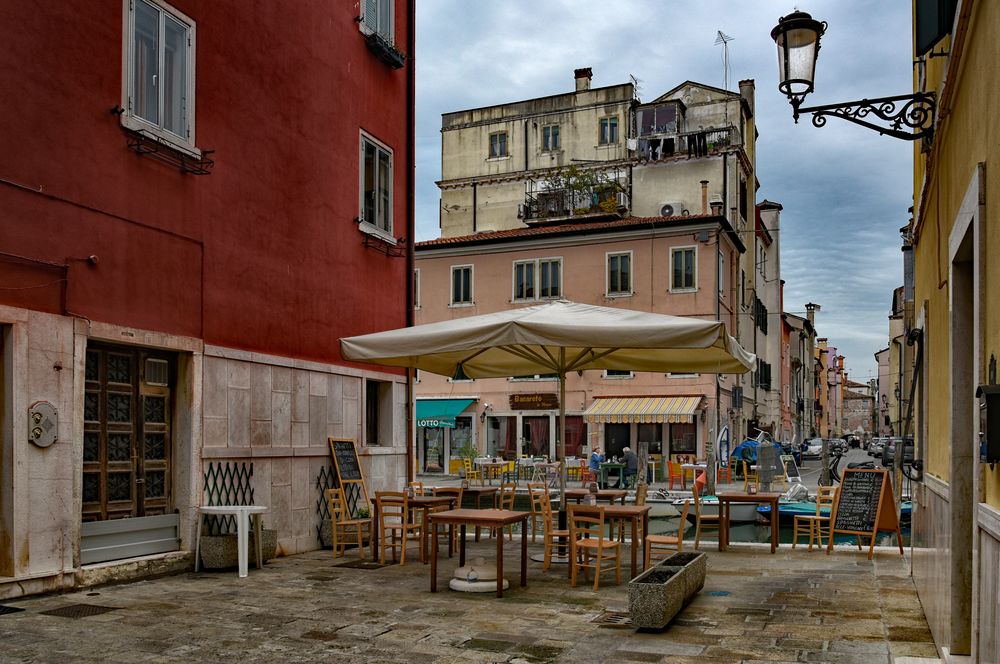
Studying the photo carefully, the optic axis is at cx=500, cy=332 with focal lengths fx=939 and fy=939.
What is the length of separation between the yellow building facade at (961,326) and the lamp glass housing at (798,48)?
0.76m

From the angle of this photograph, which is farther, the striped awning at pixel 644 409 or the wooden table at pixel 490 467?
the striped awning at pixel 644 409

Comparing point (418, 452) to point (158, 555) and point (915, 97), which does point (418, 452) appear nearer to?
point (158, 555)

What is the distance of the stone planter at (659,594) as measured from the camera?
6.98 meters

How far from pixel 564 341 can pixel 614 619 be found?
2496 millimetres

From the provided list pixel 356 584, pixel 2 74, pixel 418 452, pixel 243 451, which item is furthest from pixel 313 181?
pixel 418 452

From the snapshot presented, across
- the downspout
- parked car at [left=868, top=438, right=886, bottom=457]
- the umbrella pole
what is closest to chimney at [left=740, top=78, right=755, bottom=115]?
parked car at [left=868, top=438, right=886, bottom=457]

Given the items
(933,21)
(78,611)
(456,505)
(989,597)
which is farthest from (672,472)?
(989,597)

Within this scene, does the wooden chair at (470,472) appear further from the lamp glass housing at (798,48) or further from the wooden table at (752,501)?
the lamp glass housing at (798,48)

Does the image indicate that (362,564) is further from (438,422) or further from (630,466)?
(438,422)

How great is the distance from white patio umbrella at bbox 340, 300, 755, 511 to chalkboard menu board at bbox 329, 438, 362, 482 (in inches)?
76.1

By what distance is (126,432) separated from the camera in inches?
370

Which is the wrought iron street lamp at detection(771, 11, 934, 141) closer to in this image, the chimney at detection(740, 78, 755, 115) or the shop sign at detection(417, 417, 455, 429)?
the shop sign at detection(417, 417, 455, 429)

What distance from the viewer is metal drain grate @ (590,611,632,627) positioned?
728 centimetres

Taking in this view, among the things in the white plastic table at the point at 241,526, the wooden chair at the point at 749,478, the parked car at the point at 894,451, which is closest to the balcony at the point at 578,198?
the wooden chair at the point at 749,478
